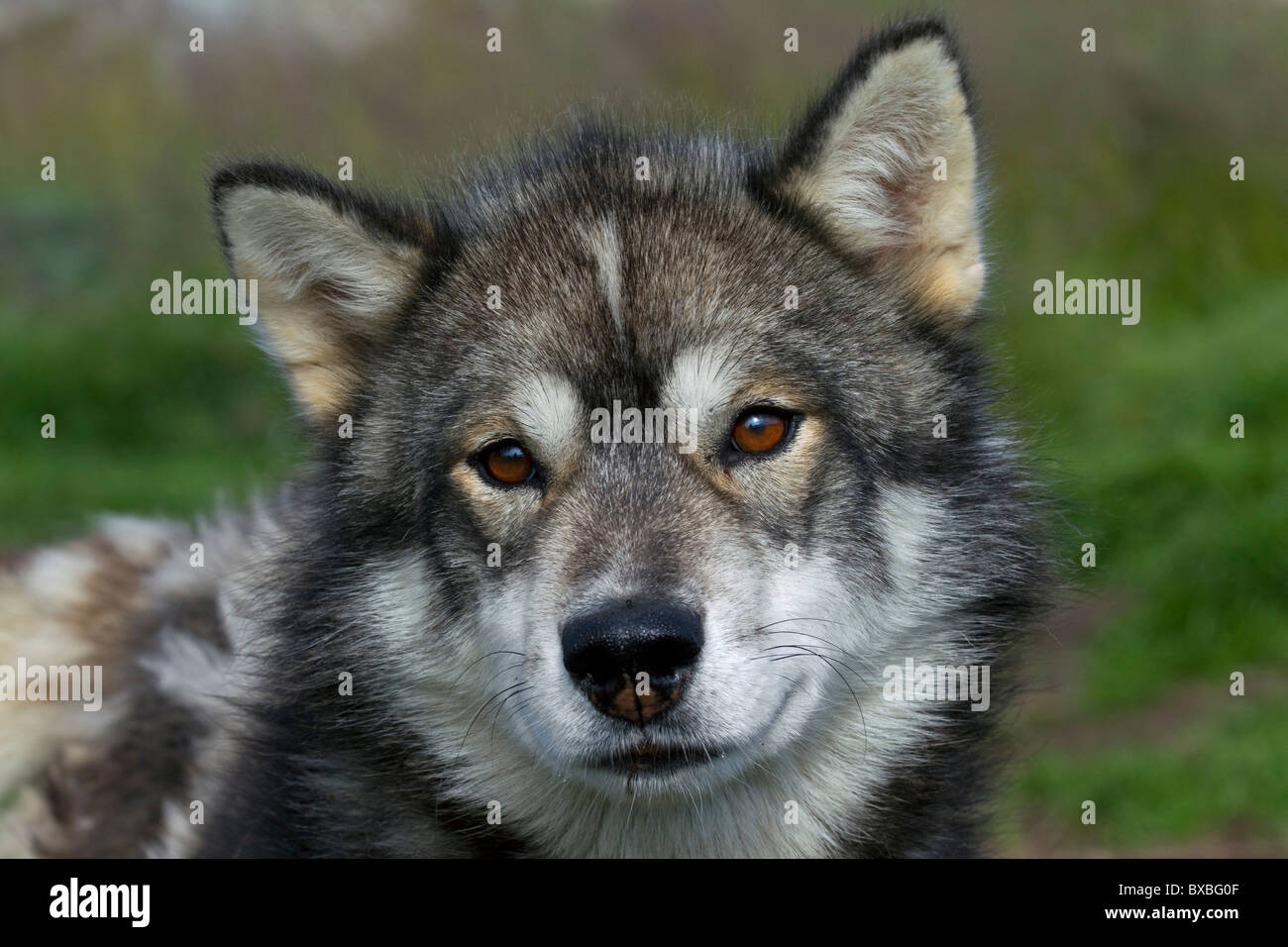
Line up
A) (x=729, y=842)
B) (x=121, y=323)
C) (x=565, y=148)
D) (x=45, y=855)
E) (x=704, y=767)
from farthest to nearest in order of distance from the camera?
1. (x=121, y=323)
2. (x=45, y=855)
3. (x=565, y=148)
4. (x=729, y=842)
5. (x=704, y=767)

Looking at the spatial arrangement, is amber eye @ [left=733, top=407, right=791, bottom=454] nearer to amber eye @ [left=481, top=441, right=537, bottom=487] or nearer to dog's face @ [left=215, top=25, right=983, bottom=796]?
dog's face @ [left=215, top=25, right=983, bottom=796]

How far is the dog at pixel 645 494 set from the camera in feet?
12.7

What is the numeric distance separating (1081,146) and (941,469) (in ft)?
36.3

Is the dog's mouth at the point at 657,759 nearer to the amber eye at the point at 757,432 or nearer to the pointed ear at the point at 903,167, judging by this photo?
the amber eye at the point at 757,432

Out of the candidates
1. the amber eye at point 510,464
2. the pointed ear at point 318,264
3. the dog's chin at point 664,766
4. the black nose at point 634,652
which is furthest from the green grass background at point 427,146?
the black nose at point 634,652

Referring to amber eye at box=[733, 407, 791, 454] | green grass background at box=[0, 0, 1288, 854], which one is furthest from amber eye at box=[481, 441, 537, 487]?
green grass background at box=[0, 0, 1288, 854]

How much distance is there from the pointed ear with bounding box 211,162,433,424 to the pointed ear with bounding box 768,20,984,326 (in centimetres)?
121

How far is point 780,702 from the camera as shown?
3.81 m

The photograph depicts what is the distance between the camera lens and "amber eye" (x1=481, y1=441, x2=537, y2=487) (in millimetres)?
4086

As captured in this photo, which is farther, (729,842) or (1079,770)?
(1079,770)

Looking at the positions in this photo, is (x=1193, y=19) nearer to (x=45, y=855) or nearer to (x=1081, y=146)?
(x=1081, y=146)

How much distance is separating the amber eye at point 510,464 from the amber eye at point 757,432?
0.58 meters

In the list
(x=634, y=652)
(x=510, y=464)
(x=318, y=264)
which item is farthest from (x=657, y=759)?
(x=318, y=264)
